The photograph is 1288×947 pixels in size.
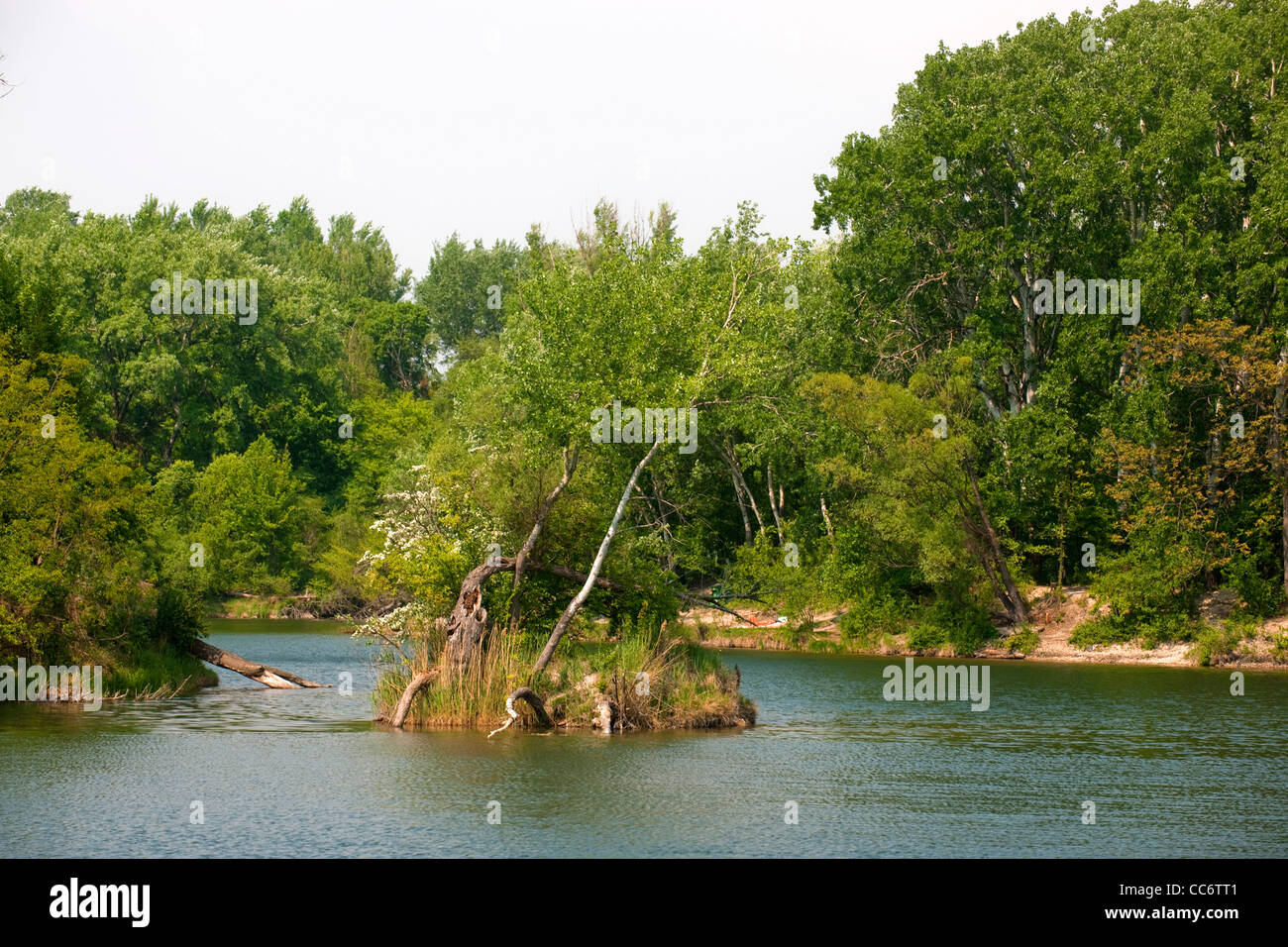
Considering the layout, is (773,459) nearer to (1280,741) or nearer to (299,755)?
(1280,741)

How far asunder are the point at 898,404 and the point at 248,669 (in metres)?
28.6

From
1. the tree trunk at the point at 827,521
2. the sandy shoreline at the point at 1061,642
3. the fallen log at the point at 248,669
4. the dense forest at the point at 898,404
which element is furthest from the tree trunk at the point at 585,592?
the tree trunk at the point at 827,521

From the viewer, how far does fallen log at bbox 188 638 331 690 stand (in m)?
37.8

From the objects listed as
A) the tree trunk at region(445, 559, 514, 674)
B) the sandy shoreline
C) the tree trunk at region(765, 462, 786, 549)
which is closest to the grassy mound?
the tree trunk at region(445, 559, 514, 674)

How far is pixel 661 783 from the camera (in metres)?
22.6

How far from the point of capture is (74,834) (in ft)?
59.2

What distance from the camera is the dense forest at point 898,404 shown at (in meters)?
31.9

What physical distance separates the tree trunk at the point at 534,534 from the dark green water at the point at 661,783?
14.5ft

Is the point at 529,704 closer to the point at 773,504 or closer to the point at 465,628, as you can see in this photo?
the point at 465,628

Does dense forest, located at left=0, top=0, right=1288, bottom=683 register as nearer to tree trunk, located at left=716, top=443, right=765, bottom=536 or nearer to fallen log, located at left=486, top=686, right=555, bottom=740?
tree trunk, located at left=716, top=443, right=765, bottom=536

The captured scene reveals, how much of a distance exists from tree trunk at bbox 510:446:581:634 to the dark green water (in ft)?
14.5

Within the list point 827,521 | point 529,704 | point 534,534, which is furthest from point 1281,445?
point 529,704

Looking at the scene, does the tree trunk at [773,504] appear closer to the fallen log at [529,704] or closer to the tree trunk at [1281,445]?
the tree trunk at [1281,445]
